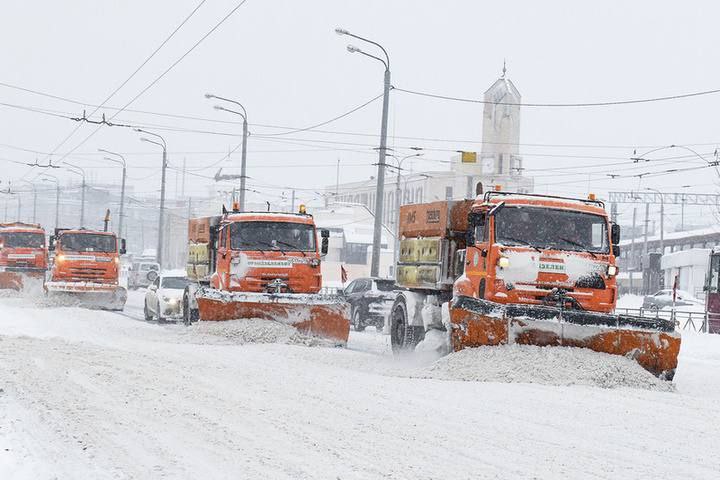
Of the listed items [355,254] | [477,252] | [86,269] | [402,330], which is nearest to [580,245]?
[477,252]

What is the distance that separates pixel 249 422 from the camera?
8.99 m

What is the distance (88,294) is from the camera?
31250 millimetres

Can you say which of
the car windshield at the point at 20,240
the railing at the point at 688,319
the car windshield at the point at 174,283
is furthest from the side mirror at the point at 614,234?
the car windshield at the point at 20,240

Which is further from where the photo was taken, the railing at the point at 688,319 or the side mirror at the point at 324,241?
the railing at the point at 688,319

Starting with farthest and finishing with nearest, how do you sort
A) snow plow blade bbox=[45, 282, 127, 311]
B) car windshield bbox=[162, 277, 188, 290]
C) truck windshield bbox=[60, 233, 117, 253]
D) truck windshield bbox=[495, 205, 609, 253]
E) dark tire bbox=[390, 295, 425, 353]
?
truck windshield bbox=[60, 233, 117, 253], snow plow blade bbox=[45, 282, 127, 311], car windshield bbox=[162, 277, 188, 290], dark tire bbox=[390, 295, 425, 353], truck windshield bbox=[495, 205, 609, 253]

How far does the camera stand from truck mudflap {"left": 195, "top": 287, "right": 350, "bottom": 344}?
1884 centimetres

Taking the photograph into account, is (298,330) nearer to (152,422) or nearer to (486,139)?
(152,422)

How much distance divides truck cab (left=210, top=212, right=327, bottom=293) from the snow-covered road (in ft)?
16.3

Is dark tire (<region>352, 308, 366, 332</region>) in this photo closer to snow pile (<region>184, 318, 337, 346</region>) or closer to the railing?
the railing

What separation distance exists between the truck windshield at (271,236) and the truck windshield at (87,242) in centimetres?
1237

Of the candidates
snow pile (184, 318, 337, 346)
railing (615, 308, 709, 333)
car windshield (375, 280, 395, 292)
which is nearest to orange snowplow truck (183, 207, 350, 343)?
snow pile (184, 318, 337, 346)

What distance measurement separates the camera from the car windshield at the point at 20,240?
35156 mm

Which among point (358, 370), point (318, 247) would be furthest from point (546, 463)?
point (318, 247)

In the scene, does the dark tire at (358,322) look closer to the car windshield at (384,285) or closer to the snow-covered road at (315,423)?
the car windshield at (384,285)
